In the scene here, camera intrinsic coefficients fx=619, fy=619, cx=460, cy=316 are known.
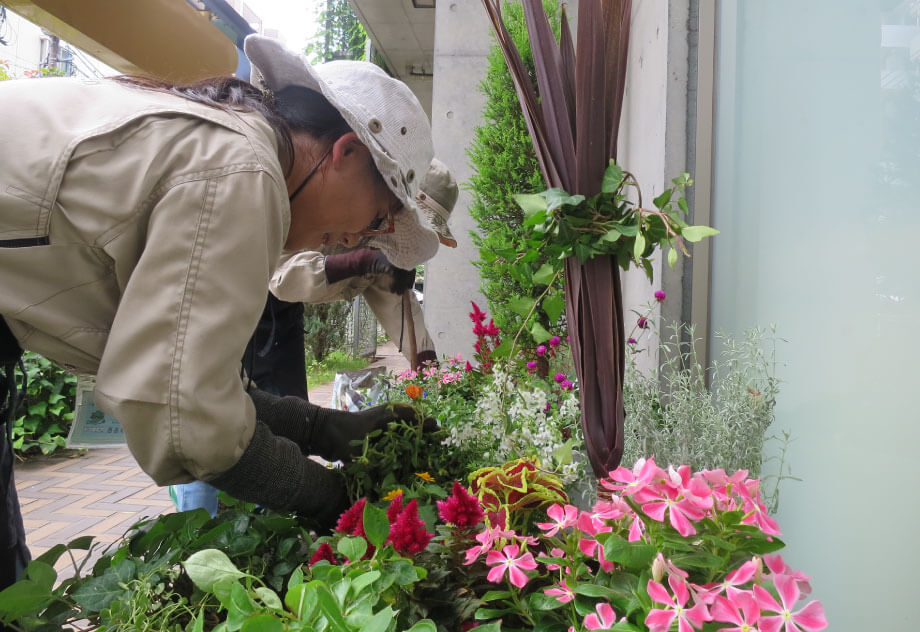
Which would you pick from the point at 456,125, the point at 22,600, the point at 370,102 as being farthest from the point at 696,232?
the point at 456,125

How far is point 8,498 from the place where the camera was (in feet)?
3.86

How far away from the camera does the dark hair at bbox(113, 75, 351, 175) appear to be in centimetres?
116

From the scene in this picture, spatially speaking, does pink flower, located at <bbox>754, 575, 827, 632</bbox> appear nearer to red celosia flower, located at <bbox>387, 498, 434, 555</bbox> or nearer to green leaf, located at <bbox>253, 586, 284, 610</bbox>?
red celosia flower, located at <bbox>387, 498, 434, 555</bbox>

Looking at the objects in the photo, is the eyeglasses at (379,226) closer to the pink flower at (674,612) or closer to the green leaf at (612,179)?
the green leaf at (612,179)

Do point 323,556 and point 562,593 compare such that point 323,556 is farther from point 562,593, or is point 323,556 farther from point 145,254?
point 145,254

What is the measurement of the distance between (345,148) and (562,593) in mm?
883

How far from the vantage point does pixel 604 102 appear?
3.34ft

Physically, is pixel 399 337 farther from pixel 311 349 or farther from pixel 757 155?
pixel 311 349

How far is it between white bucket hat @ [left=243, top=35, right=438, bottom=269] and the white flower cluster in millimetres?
530

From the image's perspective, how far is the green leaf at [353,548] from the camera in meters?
0.71

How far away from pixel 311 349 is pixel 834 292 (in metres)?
9.73

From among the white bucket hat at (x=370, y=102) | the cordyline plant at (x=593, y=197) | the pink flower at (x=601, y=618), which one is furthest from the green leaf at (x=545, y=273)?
the pink flower at (x=601, y=618)

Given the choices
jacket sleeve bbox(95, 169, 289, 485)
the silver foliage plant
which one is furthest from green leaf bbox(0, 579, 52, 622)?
the silver foliage plant

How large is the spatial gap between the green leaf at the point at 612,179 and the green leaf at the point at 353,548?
2.19 feet
